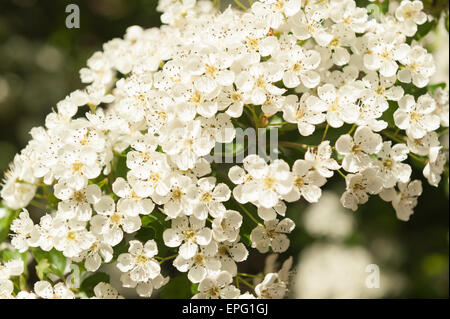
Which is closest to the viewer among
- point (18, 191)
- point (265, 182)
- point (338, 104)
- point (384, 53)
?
point (265, 182)

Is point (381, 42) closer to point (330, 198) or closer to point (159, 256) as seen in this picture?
point (159, 256)

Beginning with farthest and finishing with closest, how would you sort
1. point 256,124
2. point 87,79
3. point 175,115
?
point 87,79 → point 256,124 → point 175,115

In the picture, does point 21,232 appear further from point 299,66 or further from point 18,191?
point 299,66

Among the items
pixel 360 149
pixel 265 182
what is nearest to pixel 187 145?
pixel 265 182

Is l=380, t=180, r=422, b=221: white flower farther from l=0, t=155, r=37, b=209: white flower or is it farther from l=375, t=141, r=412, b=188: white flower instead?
l=0, t=155, r=37, b=209: white flower

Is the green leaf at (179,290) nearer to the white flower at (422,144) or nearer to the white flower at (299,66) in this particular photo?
the white flower at (299,66)

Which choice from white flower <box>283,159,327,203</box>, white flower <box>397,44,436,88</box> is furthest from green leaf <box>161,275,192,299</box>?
white flower <box>397,44,436,88</box>
